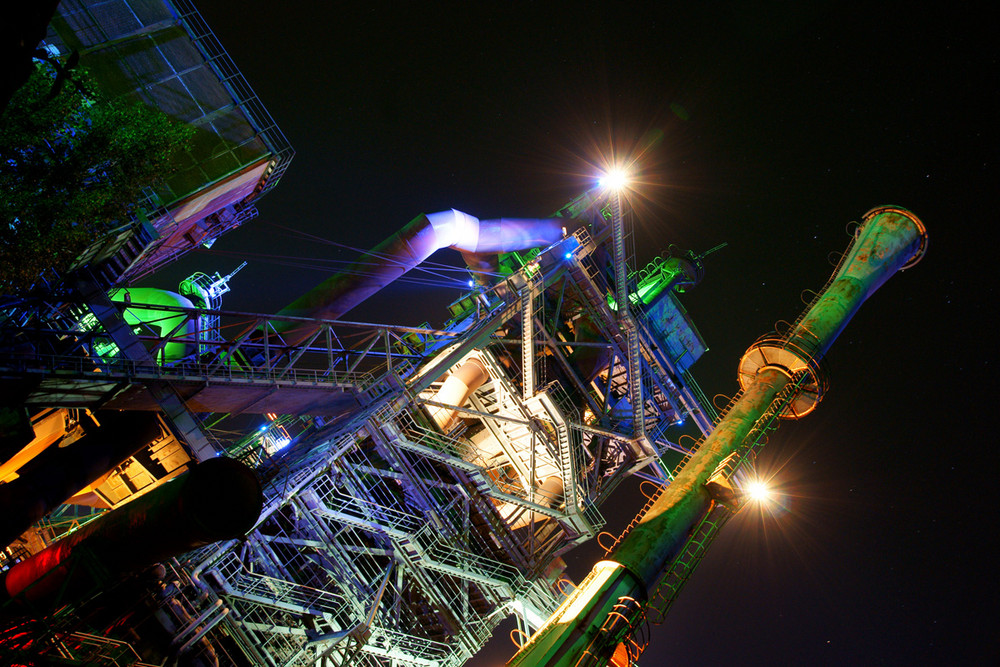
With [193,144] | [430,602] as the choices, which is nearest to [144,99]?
[193,144]

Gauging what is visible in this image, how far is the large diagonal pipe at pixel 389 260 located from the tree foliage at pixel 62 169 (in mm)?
5163

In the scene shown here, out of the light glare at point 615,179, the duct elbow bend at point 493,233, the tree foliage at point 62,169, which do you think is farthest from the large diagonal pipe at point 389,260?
the tree foliage at point 62,169

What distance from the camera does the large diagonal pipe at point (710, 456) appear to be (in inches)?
300

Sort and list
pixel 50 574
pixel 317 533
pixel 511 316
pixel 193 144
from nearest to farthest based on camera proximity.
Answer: pixel 50 574, pixel 317 533, pixel 193 144, pixel 511 316

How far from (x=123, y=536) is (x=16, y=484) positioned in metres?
5.43

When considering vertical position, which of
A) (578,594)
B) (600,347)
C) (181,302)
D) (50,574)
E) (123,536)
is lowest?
(50,574)

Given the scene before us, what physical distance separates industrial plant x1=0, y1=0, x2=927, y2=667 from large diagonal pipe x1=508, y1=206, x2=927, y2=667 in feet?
0.16

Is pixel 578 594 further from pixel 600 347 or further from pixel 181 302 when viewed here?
pixel 181 302

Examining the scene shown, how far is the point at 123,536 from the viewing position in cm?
796

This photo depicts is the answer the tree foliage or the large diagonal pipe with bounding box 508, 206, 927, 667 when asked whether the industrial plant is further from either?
the tree foliage

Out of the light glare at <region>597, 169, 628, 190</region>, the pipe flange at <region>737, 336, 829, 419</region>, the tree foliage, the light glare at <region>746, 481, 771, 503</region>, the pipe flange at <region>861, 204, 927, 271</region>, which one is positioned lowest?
the tree foliage

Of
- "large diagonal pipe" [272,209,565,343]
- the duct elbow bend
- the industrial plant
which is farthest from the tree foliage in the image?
the duct elbow bend

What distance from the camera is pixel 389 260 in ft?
55.2

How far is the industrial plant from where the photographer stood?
29.0 feet
